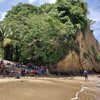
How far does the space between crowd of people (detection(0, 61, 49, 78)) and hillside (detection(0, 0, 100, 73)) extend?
84.5 inches

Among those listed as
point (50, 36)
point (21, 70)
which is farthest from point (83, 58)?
point (21, 70)

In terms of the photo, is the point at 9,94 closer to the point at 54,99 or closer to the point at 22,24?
the point at 54,99

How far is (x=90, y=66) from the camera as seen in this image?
4775cm

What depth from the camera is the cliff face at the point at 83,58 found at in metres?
42.4

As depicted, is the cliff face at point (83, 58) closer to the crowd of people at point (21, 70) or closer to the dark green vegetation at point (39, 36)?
the dark green vegetation at point (39, 36)

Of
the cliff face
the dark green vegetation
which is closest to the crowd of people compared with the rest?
the dark green vegetation

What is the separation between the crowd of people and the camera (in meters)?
32.3

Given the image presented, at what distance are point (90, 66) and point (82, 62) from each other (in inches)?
110

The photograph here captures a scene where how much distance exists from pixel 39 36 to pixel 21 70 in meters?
7.34

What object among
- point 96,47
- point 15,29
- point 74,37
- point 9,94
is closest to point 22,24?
point 15,29

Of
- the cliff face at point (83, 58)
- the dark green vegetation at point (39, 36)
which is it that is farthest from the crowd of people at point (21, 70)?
the cliff face at point (83, 58)

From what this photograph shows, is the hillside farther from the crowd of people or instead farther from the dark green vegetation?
the crowd of people

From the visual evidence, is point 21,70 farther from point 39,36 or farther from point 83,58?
point 83,58

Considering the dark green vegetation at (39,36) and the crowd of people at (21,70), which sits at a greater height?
the dark green vegetation at (39,36)
